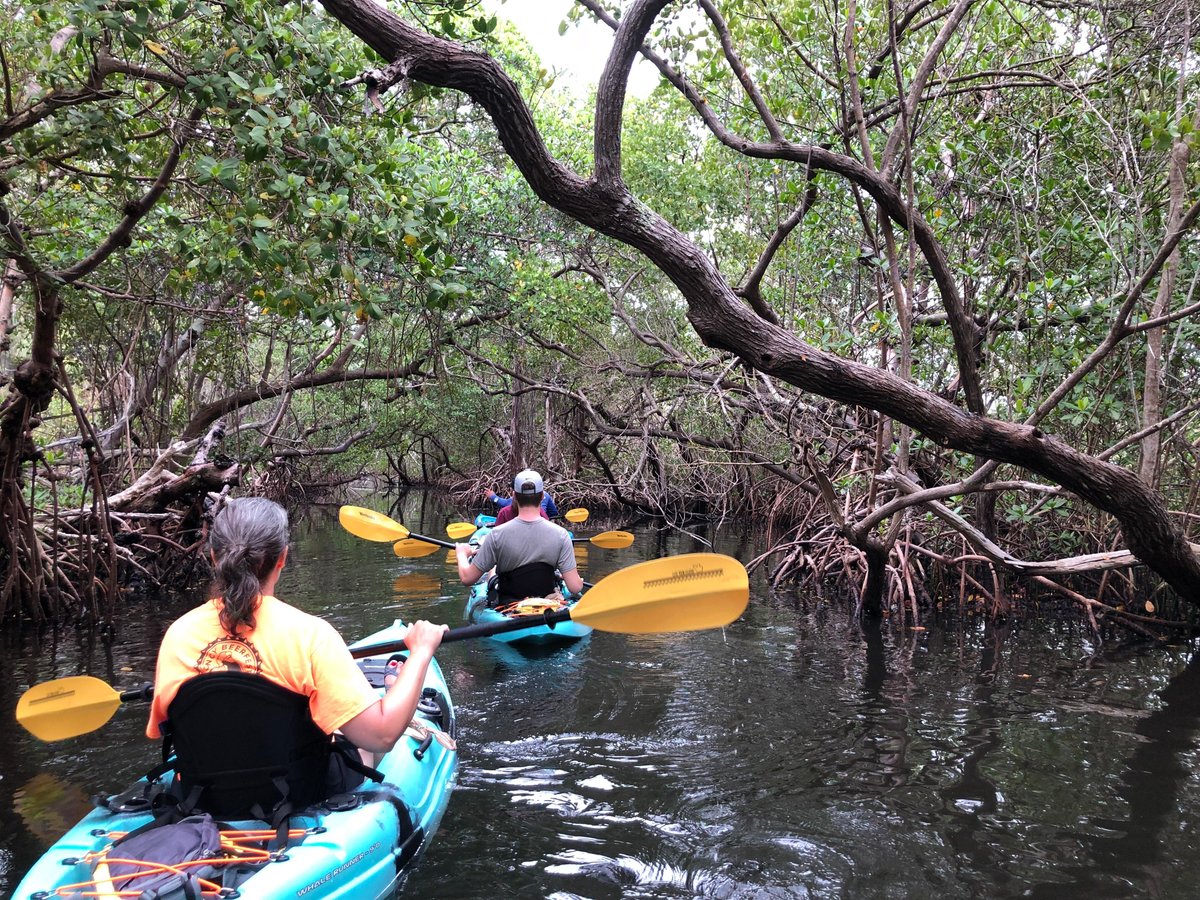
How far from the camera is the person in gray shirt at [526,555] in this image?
564cm

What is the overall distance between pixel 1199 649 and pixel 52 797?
692 cm

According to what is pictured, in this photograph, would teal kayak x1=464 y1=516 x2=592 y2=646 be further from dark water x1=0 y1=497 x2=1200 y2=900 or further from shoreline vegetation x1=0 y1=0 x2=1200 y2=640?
shoreline vegetation x1=0 y1=0 x2=1200 y2=640

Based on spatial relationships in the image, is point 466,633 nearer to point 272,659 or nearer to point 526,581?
point 272,659

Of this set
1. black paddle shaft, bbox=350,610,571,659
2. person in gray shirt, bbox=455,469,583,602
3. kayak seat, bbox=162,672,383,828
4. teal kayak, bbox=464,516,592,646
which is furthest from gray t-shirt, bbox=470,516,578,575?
kayak seat, bbox=162,672,383,828

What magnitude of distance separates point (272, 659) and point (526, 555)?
11.3ft

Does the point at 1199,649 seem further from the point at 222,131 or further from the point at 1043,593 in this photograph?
the point at 222,131

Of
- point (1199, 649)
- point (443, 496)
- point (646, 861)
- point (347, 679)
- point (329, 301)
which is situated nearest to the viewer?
point (347, 679)

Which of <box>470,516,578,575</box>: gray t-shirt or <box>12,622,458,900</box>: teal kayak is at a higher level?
<box>470,516,578,575</box>: gray t-shirt

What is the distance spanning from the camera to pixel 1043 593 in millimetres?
7191

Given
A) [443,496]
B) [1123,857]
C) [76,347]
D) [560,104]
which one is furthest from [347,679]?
[443,496]

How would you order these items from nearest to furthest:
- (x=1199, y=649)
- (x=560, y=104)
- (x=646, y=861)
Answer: (x=646, y=861) → (x=1199, y=649) → (x=560, y=104)

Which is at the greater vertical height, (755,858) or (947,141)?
(947,141)

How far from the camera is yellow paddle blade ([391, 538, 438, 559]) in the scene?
9023 mm

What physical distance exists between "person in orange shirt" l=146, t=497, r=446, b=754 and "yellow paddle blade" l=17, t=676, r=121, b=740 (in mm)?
1244
